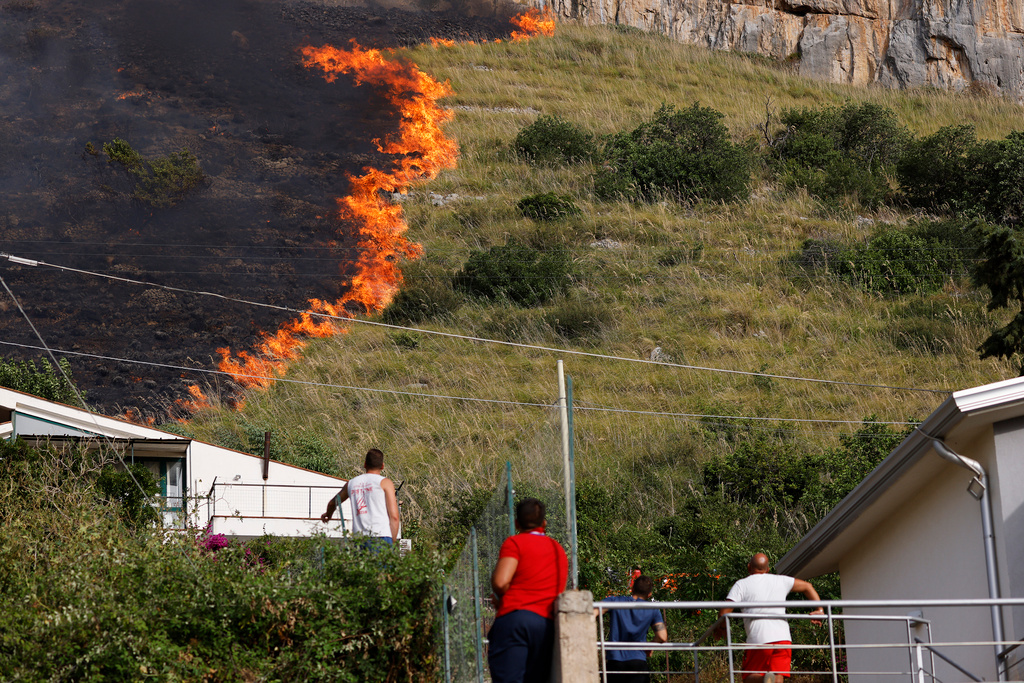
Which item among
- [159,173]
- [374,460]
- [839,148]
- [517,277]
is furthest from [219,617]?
[159,173]

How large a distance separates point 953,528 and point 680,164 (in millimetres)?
34344

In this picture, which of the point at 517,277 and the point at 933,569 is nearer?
the point at 933,569

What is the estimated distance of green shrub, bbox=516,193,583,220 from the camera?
38.3 m

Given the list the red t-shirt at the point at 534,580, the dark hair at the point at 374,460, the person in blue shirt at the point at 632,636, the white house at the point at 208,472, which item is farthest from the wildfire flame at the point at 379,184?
the red t-shirt at the point at 534,580

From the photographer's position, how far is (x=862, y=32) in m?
65.8

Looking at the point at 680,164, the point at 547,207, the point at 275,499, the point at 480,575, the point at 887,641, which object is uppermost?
the point at 680,164

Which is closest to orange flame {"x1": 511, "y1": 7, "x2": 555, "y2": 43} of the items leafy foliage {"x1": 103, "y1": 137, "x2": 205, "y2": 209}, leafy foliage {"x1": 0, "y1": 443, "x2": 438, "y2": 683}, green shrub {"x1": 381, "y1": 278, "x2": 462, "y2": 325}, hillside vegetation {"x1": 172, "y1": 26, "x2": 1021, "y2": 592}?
hillside vegetation {"x1": 172, "y1": 26, "x2": 1021, "y2": 592}

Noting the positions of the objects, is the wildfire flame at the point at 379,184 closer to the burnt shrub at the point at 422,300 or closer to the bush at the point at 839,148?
the burnt shrub at the point at 422,300

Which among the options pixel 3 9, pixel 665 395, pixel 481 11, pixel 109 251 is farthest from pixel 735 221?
pixel 3 9

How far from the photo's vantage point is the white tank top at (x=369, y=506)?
8641 mm

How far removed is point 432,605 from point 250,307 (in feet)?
122

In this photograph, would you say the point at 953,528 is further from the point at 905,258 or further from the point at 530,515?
the point at 905,258

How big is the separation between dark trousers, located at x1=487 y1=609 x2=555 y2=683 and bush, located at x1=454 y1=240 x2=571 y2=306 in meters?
28.2

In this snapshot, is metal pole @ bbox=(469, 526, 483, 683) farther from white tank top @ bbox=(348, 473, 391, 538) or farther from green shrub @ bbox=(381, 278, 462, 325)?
green shrub @ bbox=(381, 278, 462, 325)
